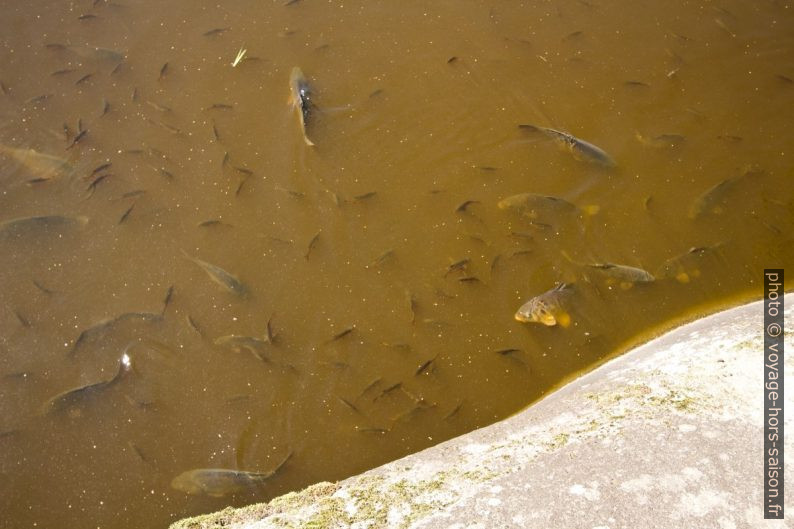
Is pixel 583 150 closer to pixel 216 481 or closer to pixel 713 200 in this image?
pixel 713 200

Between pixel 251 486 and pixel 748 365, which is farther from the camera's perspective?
pixel 251 486

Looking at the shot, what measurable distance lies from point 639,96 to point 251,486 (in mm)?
3907

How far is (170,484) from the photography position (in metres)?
3.44

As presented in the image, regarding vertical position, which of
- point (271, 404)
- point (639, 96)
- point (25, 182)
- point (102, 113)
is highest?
point (639, 96)

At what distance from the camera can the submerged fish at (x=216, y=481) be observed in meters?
3.39

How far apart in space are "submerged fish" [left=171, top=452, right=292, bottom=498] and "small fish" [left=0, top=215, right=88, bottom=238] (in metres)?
1.80

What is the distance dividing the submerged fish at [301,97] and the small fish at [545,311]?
185 centimetres

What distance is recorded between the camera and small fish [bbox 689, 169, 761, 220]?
4.54m

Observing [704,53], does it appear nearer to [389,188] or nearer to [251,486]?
[389,188]

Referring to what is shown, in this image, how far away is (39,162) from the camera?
14.6 ft

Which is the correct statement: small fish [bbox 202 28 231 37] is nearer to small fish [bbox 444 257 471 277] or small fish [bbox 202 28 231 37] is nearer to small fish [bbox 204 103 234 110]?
small fish [bbox 204 103 234 110]

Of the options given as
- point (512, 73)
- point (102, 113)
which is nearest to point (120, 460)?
point (102, 113)

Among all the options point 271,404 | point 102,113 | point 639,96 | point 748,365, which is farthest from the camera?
point 639,96

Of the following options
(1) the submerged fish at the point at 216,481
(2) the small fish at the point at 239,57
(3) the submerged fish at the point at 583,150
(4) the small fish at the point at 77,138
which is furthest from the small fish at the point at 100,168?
(3) the submerged fish at the point at 583,150
